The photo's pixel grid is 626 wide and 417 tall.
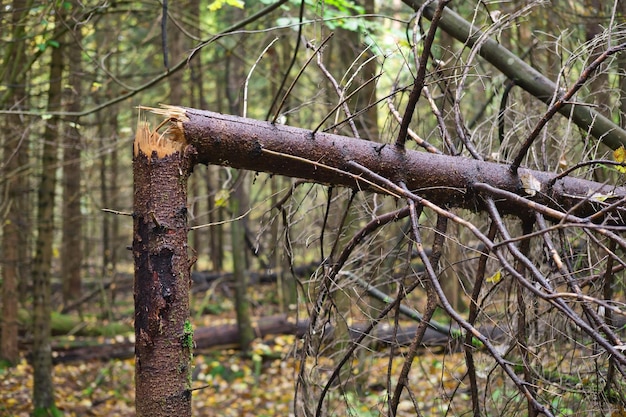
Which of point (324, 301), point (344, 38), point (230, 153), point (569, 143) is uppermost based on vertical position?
point (344, 38)

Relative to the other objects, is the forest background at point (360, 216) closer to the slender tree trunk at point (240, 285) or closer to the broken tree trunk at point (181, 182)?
the slender tree trunk at point (240, 285)

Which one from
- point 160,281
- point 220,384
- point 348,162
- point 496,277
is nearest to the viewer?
point 160,281

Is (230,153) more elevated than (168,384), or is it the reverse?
(230,153)

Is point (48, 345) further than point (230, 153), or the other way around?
point (48, 345)

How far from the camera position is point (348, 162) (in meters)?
2.38

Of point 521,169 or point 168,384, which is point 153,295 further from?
point 521,169

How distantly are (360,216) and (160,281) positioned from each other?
164 cm

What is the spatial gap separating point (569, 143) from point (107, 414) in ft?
20.9

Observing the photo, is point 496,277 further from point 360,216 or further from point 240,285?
point 240,285

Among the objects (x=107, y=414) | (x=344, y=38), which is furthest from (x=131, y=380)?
(x=344, y=38)

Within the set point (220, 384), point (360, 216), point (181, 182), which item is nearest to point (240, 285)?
point (220, 384)

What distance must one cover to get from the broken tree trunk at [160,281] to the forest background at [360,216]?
0.56 feet

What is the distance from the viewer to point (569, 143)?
3719mm

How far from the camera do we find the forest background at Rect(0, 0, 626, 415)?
2525 millimetres
